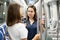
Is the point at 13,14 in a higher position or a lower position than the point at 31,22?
higher

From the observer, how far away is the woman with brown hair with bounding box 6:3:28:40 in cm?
180

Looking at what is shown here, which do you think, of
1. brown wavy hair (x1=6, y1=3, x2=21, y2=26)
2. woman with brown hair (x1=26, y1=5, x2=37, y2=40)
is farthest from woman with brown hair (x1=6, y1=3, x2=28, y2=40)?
woman with brown hair (x1=26, y1=5, x2=37, y2=40)

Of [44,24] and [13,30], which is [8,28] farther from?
[44,24]

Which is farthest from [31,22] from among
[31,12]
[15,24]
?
[15,24]

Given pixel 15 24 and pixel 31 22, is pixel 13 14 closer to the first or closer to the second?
pixel 15 24

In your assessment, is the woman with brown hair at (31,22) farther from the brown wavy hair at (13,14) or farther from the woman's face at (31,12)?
the brown wavy hair at (13,14)

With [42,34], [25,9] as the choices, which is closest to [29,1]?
[25,9]

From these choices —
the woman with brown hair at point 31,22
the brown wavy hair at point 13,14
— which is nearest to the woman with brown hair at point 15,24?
the brown wavy hair at point 13,14

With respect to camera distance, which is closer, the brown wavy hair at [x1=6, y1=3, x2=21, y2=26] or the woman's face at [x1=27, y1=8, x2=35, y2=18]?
the brown wavy hair at [x1=6, y1=3, x2=21, y2=26]

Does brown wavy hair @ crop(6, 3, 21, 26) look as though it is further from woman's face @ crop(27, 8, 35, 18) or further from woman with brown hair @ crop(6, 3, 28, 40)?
woman's face @ crop(27, 8, 35, 18)

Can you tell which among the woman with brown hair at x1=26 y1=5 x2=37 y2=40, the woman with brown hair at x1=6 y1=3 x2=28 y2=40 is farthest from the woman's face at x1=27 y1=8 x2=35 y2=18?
the woman with brown hair at x1=6 y1=3 x2=28 y2=40

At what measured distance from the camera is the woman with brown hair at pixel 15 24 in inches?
71.0

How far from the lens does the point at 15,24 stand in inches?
72.5

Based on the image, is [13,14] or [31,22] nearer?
[13,14]
